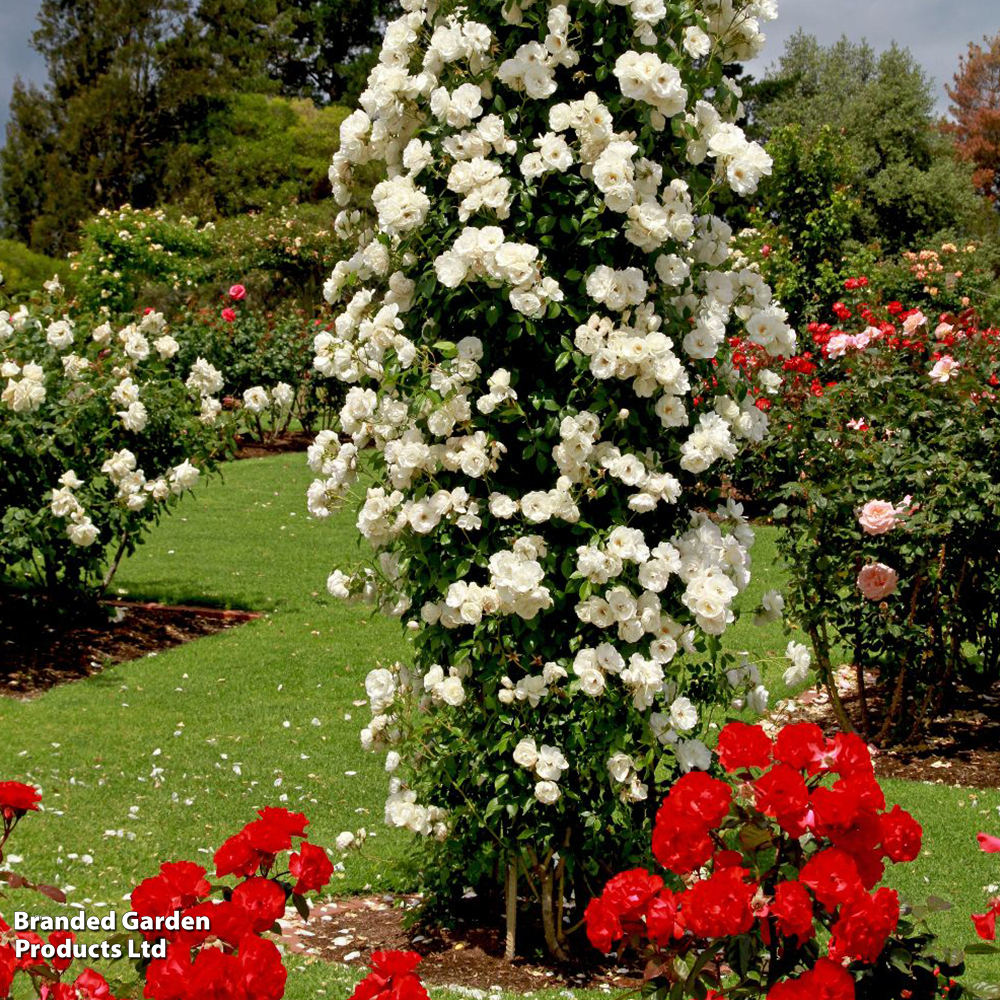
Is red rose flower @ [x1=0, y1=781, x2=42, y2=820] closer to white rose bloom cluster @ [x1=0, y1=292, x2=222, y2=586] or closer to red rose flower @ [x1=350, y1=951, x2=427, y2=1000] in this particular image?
red rose flower @ [x1=350, y1=951, x2=427, y2=1000]

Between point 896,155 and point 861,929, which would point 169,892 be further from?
point 896,155

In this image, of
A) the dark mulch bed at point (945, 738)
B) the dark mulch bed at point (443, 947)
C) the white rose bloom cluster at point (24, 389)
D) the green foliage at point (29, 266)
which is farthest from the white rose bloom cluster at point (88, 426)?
the green foliage at point (29, 266)

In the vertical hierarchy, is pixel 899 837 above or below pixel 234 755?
above

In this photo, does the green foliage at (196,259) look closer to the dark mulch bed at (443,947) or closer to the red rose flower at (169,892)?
the dark mulch bed at (443,947)

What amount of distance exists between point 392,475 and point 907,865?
8.74 feet

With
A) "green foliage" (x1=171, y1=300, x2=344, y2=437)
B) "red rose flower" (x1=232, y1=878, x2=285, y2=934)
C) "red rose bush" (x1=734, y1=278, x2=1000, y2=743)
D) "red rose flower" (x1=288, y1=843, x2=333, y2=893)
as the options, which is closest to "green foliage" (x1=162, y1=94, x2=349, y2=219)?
"green foliage" (x1=171, y1=300, x2=344, y2=437)

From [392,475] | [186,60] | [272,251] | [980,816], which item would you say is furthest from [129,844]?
[186,60]

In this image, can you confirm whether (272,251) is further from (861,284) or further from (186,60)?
(861,284)

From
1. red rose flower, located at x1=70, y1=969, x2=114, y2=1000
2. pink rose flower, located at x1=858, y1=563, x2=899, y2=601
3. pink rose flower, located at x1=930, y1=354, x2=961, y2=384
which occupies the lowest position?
red rose flower, located at x1=70, y1=969, x2=114, y2=1000

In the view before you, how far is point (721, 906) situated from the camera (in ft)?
6.11

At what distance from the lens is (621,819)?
3457 millimetres

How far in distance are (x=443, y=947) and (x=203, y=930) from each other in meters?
1.87

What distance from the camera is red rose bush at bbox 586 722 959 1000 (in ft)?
6.15

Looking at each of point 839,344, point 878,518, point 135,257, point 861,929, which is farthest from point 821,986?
point 135,257
